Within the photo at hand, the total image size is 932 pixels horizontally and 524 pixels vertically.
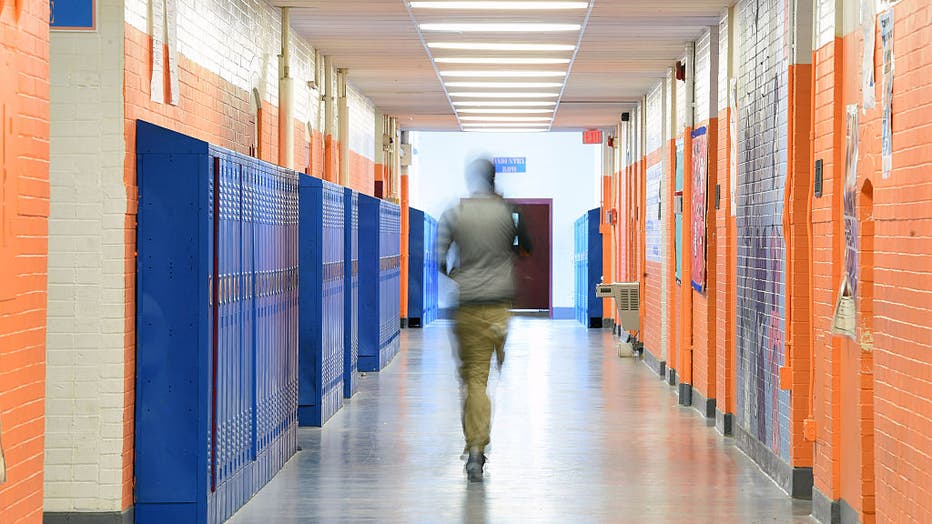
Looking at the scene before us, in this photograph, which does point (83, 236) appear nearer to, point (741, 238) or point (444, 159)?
point (741, 238)

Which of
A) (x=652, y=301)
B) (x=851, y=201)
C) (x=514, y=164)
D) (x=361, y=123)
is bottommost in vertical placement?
(x=652, y=301)

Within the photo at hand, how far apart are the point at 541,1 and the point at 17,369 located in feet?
18.4

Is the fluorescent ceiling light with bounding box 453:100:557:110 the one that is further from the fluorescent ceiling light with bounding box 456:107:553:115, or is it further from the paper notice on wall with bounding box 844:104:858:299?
the paper notice on wall with bounding box 844:104:858:299

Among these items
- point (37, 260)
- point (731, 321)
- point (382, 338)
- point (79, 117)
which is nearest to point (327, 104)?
point (382, 338)

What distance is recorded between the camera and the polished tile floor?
6383 mm

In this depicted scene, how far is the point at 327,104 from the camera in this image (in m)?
12.4

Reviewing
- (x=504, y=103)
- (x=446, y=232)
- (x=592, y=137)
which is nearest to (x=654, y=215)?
(x=504, y=103)

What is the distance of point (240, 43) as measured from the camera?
341 inches

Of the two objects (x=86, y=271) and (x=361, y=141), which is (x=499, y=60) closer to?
(x=361, y=141)

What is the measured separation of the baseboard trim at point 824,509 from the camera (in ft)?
19.7

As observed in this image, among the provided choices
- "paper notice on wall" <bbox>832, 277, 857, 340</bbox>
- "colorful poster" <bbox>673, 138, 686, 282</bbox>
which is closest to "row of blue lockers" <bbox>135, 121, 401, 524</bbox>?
"paper notice on wall" <bbox>832, 277, 857, 340</bbox>

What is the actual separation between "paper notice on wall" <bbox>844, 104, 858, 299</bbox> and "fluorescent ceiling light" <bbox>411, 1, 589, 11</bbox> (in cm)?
359

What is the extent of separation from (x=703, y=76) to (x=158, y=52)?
5403mm

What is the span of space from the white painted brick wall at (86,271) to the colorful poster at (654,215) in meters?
8.12
